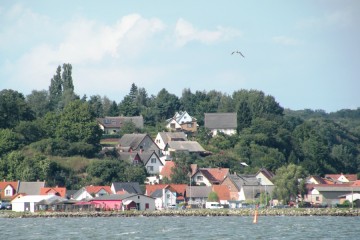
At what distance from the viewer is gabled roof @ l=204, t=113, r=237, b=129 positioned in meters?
116

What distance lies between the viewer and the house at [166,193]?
8669 cm

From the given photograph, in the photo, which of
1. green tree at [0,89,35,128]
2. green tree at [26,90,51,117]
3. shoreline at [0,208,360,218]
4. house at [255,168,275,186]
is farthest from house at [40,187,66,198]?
green tree at [26,90,51,117]

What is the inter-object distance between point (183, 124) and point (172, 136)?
396 inches

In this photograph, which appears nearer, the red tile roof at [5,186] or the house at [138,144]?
the red tile roof at [5,186]

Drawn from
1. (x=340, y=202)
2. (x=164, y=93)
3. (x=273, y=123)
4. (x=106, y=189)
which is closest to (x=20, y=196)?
(x=106, y=189)

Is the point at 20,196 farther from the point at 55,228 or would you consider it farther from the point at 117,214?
the point at 55,228

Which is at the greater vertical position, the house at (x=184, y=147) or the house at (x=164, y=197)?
the house at (x=184, y=147)

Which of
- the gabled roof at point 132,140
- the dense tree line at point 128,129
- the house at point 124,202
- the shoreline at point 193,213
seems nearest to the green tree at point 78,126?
the dense tree line at point 128,129

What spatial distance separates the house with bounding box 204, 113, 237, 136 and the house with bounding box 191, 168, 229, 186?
58.1 feet

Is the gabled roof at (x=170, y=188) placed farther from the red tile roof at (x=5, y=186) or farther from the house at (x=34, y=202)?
the red tile roof at (x=5, y=186)

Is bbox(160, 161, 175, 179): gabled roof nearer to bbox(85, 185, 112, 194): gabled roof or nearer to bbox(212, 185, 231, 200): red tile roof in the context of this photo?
bbox(212, 185, 231, 200): red tile roof

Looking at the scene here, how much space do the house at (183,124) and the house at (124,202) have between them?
3670 cm

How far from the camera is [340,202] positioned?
89.9 meters

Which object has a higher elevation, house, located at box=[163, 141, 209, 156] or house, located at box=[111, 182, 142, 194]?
house, located at box=[163, 141, 209, 156]
